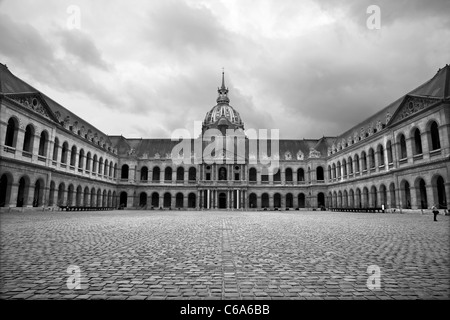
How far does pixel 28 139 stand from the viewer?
114 feet

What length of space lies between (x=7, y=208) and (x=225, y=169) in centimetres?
4676

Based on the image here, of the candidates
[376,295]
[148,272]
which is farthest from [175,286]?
[376,295]

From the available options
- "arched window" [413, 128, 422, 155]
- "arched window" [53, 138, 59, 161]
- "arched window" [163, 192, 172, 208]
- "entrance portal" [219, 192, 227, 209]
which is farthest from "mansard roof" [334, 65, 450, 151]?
"arched window" [53, 138, 59, 161]

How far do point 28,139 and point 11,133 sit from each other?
2.33m

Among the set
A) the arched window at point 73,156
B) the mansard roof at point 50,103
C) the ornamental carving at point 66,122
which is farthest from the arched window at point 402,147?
the ornamental carving at point 66,122

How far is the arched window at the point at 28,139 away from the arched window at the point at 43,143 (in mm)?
2271

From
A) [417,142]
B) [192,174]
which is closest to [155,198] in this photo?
[192,174]

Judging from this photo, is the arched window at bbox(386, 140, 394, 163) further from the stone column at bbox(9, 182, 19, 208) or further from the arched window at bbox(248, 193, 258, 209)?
the stone column at bbox(9, 182, 19, 208)

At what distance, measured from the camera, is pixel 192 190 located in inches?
2739

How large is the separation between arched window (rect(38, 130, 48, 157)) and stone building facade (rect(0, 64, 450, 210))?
0.11 meters

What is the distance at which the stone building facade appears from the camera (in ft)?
106

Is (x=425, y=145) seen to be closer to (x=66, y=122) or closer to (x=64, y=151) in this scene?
(x=64, y=151)

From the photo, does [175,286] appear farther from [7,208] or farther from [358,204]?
[358,204]
